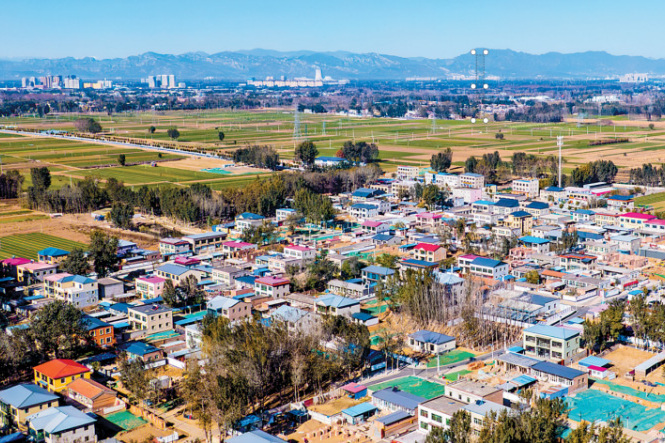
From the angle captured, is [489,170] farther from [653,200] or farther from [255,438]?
[255,438]

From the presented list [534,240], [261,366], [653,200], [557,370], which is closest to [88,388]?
[261,366]

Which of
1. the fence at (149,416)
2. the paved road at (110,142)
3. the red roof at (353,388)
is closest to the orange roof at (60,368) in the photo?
the fence at (149,416)

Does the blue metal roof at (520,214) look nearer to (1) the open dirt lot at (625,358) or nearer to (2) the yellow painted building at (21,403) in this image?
(1) the open dirt lot at (625,358)

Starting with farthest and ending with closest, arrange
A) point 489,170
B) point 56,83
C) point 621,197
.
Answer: point 56,83 < point 489,170 < point 621,197

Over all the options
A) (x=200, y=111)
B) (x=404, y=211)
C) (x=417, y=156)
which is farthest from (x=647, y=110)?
(x=404, y=211)

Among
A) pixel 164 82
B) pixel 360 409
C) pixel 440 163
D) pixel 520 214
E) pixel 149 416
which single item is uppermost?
pixel 164 82

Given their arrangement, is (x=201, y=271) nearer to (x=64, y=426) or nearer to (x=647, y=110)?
(x=64, y=426)
